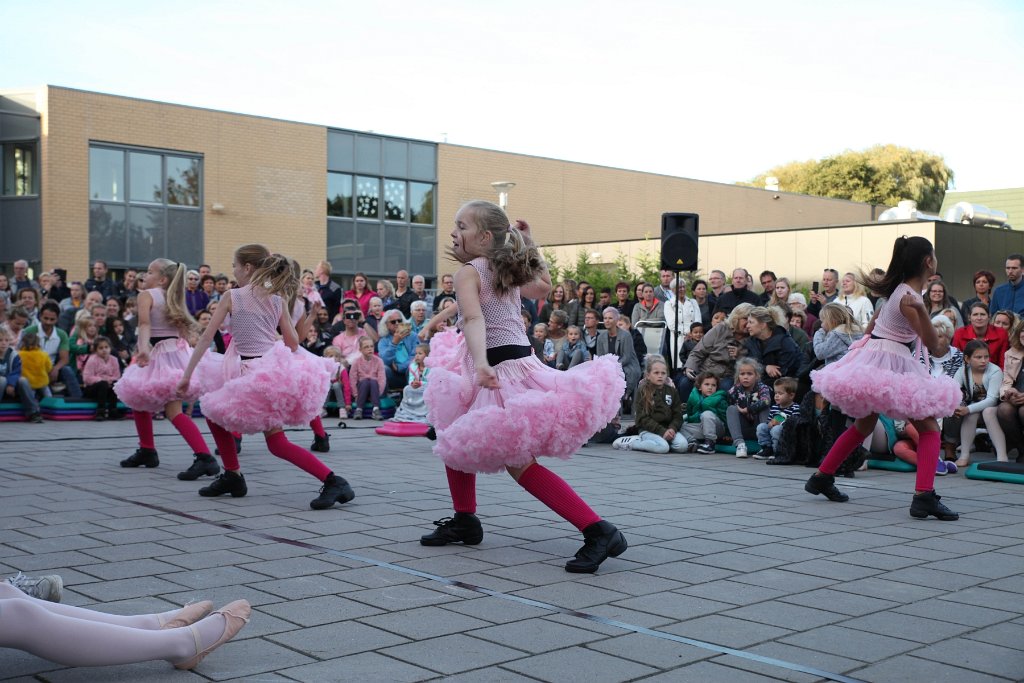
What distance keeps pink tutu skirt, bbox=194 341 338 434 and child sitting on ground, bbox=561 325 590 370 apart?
21.1 ft

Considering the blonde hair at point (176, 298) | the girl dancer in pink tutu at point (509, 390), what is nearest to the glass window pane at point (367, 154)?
the blonde hair at point (176, 298)

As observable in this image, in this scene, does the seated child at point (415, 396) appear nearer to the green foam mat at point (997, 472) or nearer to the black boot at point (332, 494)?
the black boot at point (332, 494)

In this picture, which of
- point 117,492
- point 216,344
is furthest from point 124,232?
point 117,492

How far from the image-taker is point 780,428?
10.5m

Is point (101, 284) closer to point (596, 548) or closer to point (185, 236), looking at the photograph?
point (185, 236)

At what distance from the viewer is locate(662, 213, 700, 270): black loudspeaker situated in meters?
14.4

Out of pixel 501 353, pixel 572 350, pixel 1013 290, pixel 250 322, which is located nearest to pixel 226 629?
pixel 501 353

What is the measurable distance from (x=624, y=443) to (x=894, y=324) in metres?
4.83

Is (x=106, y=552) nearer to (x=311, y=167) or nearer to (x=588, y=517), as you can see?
(x=588, y=517)

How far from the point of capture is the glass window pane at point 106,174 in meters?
25.6

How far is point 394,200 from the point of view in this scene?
104 feet

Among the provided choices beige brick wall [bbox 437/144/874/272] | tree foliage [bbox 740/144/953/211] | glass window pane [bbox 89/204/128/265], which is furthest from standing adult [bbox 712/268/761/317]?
tree foliage [bbox 740/144/953/211]

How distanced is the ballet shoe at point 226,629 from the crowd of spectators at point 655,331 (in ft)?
19.7

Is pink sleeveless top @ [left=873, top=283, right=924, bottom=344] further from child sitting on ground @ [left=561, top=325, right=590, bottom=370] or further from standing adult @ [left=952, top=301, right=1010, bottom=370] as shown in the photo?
child sitting on ground @ [left=561, top=325, right=590, bottom=370]
